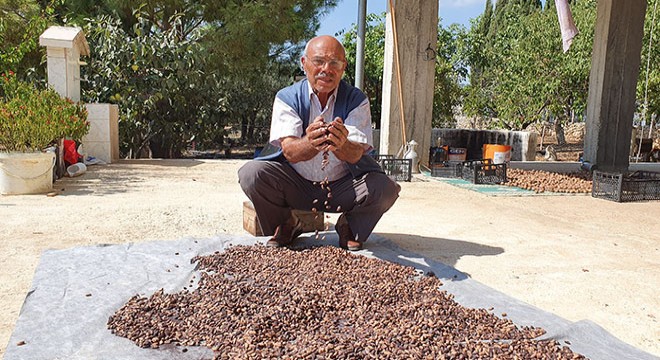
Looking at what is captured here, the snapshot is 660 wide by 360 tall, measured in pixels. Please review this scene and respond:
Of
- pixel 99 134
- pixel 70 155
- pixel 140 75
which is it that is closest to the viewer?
pixel 70 155

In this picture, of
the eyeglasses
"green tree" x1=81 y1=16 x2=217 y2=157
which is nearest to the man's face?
the eyeglasses

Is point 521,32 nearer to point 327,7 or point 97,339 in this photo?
point 327,7

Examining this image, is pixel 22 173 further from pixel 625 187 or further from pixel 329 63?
pixel 625 187

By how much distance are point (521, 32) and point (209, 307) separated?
12.5m

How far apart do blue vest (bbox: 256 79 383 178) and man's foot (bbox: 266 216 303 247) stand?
13.1 inches

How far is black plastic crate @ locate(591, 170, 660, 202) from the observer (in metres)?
4.66

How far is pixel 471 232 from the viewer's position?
10.8 ft

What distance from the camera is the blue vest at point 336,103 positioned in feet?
8.01

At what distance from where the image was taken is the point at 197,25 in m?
9.37

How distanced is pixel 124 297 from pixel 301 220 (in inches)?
47.7

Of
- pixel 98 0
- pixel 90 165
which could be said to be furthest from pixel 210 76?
pixel 90 165

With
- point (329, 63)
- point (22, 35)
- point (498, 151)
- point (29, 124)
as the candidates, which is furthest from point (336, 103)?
point (22, 35)

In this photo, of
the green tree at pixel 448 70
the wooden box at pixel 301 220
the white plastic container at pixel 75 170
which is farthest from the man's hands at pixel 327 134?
the green tree at pixel 448 70

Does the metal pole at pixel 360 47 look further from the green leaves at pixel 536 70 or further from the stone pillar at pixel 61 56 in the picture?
the green leaves at pixel 536 70
